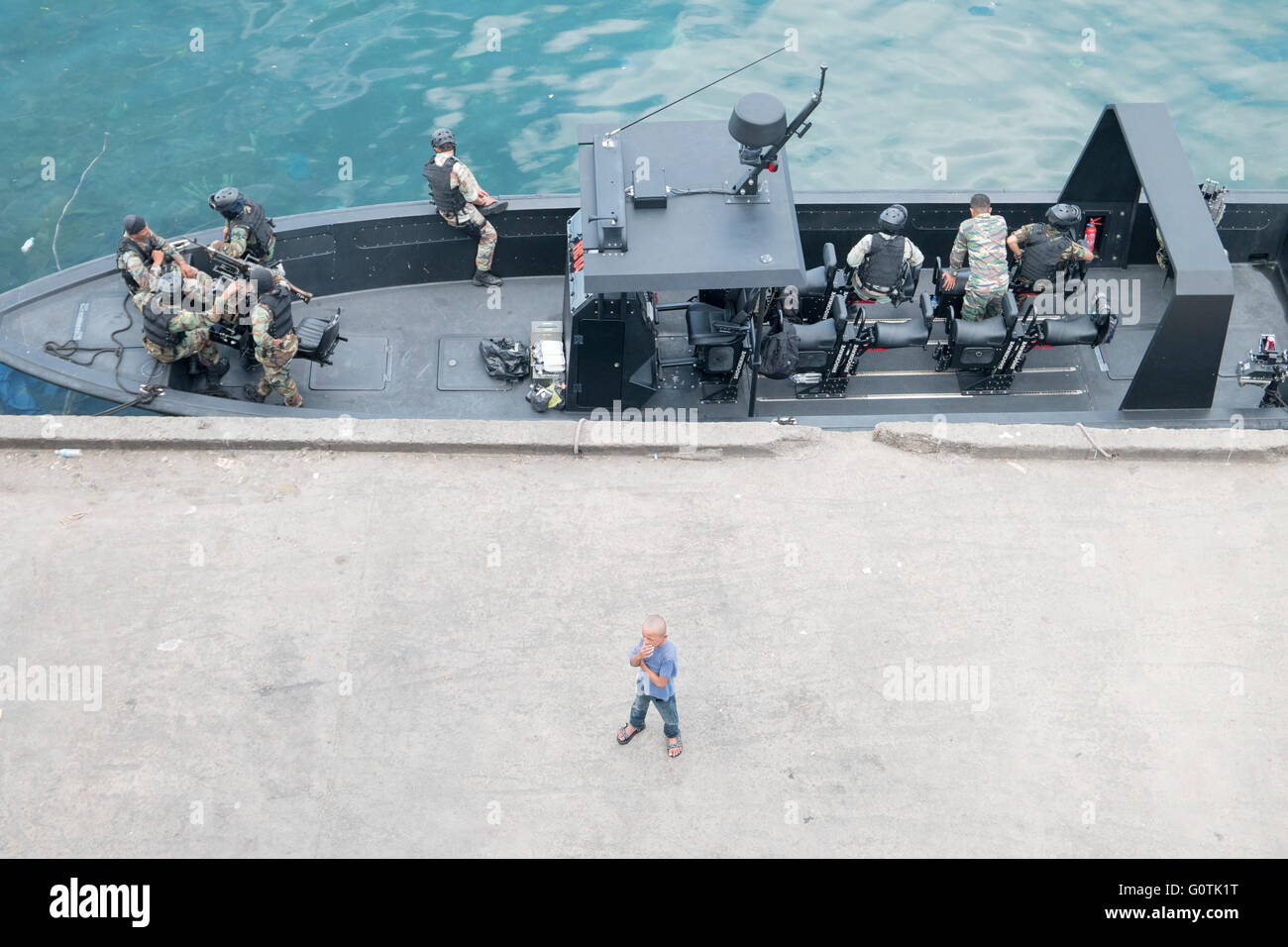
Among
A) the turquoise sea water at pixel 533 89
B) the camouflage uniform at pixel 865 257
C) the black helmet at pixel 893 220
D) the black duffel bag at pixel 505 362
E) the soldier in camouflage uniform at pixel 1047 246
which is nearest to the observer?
the black helmet at pixel 893 220

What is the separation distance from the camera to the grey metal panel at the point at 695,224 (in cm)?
855

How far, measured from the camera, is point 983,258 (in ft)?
32.0

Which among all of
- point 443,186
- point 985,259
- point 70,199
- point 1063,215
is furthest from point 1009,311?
point 70,199

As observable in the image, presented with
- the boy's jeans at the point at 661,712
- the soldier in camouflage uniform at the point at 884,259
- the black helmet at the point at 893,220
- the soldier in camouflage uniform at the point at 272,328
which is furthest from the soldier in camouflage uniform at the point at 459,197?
the boy's jeans at the point at 661,712

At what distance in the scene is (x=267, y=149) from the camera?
14578 millimetres

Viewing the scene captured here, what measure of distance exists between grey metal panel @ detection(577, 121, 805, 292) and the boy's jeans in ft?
9.76

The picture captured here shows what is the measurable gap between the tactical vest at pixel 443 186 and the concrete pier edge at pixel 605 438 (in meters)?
2.19

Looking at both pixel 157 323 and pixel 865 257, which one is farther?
pixel 865 257

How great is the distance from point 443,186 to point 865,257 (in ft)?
11.7

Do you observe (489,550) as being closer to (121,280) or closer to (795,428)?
(795,428)

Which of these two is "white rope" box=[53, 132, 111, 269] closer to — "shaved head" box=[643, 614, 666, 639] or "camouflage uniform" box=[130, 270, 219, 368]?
"camouflage uniform" box=[130, 270, 219, 368]

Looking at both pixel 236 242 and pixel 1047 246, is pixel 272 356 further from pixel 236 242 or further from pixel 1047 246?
pixel 1047 246

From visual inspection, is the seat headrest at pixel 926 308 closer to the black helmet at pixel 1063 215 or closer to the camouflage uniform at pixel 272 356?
the black helmet at pixel 1063 215

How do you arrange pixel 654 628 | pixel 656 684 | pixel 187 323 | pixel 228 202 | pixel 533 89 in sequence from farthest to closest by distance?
pixel 533 89 → pixel 228 202 → pixel 187 323 → pixel 656 684 → pixel 654 628
